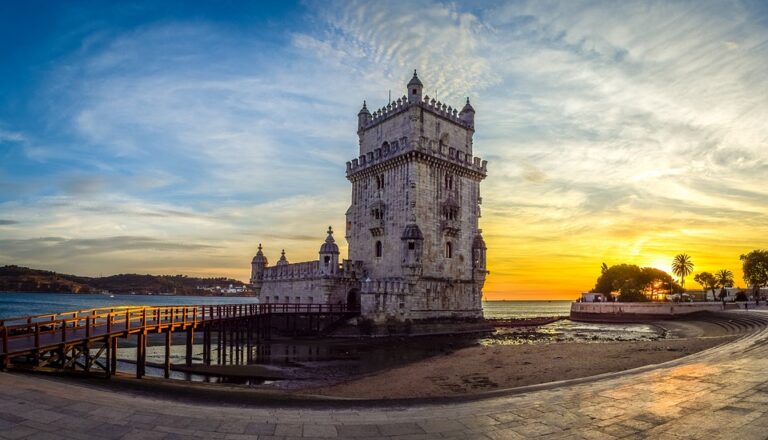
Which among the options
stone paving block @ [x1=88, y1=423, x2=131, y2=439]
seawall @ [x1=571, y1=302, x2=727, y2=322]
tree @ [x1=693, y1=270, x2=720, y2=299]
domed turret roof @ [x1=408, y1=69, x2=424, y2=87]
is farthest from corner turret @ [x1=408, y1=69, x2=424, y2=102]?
tree @ [x1=693, y1=270, x2=720, y2=299]

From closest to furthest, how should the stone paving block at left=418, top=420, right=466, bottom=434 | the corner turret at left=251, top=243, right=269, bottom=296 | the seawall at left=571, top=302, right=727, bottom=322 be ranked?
the stone paving block at left=418, top=420, right=466, bottom=434 < the corner turret at left=251, top=243, right=269, bottom=296 < the seawall at left=571, top=302, right=727, bottom=322

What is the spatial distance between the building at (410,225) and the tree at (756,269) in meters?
47.2

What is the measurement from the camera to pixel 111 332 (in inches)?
750

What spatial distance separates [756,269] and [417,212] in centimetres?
5667

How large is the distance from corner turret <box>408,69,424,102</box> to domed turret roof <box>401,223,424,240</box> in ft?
40.0

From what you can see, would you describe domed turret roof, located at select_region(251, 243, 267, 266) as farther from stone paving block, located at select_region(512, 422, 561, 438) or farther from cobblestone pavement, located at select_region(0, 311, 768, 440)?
stone paving block, located at select_region(512, 422, 561, 438)

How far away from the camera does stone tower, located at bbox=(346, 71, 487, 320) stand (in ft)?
137

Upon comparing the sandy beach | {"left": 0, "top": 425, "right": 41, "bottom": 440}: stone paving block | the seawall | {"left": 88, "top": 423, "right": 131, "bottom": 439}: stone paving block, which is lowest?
the seawall

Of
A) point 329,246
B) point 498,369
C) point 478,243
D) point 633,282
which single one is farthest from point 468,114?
point 633,282

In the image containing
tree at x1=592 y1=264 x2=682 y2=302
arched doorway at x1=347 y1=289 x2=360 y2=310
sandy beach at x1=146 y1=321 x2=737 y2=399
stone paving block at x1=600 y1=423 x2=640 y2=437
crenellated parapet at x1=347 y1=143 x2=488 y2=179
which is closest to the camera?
stone paving block at x1=600 y1=423 x2=640 y2=437

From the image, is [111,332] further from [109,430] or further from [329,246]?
[329,246]

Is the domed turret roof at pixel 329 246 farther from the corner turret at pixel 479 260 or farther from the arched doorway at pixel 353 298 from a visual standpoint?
the corner turret at pixel 479 260

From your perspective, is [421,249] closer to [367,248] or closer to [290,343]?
→ [367,248]

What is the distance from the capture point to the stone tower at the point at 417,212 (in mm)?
41688
